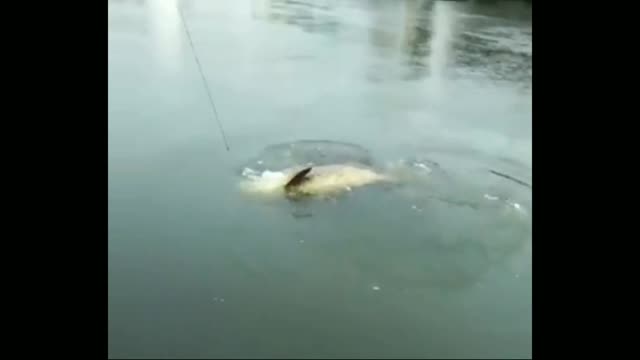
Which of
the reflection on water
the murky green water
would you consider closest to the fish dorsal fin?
the murky green water

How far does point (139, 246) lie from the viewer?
6.38 metres

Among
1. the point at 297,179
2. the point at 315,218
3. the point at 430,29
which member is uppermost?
the point at 297,179

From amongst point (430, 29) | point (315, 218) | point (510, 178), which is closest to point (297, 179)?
point (315, 218)

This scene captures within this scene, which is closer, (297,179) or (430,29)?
(297,179)

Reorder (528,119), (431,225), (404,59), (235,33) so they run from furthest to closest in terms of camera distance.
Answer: (235,33)
(404,59)
(528,119)
(431,225)

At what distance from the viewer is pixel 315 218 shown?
705 cm

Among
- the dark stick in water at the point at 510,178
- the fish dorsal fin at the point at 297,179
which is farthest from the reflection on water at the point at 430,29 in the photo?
the fish dorsal fin at the point at 297,179

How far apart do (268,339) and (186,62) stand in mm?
8416

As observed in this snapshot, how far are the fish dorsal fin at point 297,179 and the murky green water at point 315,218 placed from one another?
0.27m

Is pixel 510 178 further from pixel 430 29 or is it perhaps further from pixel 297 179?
pixel 430 29

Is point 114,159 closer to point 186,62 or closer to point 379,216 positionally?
point 379,216

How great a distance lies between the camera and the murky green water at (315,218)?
5.40 m

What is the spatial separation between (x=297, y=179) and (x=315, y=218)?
1.70ft
